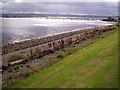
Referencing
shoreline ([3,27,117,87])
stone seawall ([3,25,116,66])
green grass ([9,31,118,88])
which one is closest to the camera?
green grass ([9,31,118,88])

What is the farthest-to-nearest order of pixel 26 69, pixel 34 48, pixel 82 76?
pixel 34 48
pixel 26 69
pixel 82 76

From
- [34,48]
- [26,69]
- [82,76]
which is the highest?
[82,76]

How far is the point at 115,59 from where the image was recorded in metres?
17.5

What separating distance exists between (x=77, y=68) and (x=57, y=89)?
13.8ft

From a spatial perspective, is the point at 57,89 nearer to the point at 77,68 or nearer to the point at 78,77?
the point at 78,77

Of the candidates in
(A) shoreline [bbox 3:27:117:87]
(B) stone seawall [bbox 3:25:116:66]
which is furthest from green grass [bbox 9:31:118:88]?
(B) stone seawall [bbox 3:25:116:66]

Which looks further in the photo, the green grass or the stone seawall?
the stone seawall

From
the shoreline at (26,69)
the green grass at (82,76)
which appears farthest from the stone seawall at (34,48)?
the green grass at (82,76)

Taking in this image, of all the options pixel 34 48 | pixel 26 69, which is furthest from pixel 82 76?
pixel 34 48

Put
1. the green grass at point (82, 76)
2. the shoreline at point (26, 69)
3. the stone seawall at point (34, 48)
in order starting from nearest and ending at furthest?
the green grass at point (82, 76)
the shoreline at point (26, 69)
the stone seawall at point (34, 48)

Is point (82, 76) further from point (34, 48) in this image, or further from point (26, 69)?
point (34, 48)

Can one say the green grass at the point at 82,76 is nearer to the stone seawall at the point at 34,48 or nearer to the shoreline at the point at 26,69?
the shoreline at the point at 26,69

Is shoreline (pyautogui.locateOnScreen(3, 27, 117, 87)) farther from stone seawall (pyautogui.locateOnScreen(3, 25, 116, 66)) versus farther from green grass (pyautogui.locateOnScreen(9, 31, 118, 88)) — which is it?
stone seawall (pyautogui.locateOnScreen(3, 25, 116, 66))

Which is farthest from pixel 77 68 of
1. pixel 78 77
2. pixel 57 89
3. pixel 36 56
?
pixel 36 56
